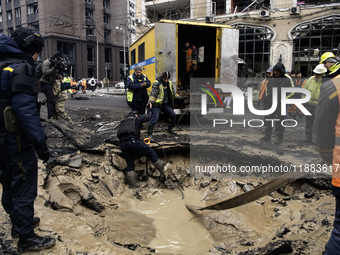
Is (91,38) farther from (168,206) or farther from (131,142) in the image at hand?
(168,206)

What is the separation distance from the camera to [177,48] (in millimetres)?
7215

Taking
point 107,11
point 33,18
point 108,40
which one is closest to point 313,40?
point 108,40

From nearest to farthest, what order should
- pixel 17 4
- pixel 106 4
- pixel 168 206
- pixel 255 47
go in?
pixel 168 206, pixel 255 47, pixel 17 4, pixel 106 4

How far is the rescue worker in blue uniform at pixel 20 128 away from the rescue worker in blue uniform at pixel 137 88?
396cm

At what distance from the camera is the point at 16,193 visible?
243 centimetres

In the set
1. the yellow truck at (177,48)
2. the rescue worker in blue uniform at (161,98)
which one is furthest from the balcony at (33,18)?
the rescue worker in blue uniform at (161,98)

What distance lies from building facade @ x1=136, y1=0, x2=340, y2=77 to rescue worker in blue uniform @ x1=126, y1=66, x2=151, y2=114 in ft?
36.4

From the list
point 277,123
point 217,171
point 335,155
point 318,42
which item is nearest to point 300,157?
point 277,123

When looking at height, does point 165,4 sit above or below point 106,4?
below

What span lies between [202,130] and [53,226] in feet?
15.9

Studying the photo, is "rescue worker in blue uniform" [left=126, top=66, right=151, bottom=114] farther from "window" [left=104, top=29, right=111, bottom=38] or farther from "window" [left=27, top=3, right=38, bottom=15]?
"window" [left=104, top=29, right=111, bottom=38]

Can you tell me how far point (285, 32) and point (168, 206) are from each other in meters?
16.5

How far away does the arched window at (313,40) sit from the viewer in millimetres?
16047

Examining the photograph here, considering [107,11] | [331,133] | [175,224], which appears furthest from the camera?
[107,11]
